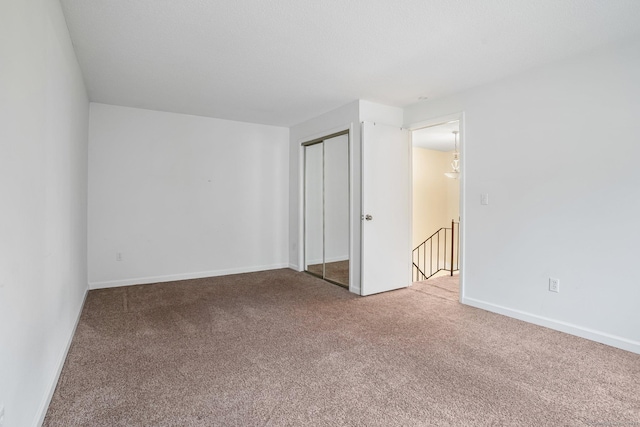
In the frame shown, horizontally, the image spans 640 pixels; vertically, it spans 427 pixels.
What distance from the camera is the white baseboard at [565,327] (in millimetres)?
2500

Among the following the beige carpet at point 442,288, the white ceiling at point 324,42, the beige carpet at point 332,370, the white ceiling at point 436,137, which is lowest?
the beige carpet at point 332,370

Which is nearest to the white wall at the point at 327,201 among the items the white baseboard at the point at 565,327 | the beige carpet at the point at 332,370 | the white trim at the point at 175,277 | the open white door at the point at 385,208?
the open white door at the point at 385,208

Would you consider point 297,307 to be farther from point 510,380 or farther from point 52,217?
point 52,217

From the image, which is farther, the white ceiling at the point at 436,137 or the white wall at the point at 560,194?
the white ceiling at the point at 436,137

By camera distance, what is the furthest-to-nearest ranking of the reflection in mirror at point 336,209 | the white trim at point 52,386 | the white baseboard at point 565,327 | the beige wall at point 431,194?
the beige wall at point 431,194 → the reflection in mirror at point 336,209 → the white baseboard at point 565,327 → the white trim at point 52,386

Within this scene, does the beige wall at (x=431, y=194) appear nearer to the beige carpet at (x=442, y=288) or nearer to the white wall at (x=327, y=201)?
the beige carpet at (x=442, y=288)

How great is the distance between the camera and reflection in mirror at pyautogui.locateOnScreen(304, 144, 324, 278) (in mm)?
5004

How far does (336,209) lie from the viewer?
473 cm

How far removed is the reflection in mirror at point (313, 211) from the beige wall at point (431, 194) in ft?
9.43

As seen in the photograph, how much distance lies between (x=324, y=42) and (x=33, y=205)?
2.11 m

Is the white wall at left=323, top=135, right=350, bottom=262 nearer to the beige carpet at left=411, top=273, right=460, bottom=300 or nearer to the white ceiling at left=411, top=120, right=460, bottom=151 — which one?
the beige carpet at left=411, top=273, right=460, bottom=300

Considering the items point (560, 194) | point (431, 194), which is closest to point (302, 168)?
point (560, 194)

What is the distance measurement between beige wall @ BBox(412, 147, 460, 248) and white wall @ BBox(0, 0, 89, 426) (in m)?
6.14

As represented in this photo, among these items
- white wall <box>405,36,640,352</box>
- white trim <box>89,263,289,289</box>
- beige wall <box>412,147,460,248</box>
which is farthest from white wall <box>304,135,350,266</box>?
beige wall <box>412,147,460,248</box>
